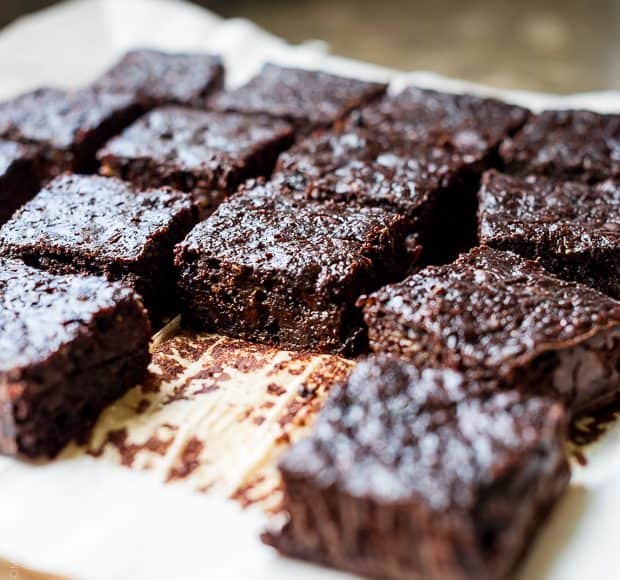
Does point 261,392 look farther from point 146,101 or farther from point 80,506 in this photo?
point 146,101

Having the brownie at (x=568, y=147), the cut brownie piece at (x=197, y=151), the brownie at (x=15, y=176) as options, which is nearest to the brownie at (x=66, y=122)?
the brownie at (x=15, y=176)

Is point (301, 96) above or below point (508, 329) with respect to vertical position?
above

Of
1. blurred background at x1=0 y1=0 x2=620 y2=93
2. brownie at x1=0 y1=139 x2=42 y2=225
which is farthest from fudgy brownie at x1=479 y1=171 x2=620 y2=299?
blurred background at x1=0 y1=0 x2=620 y2=93

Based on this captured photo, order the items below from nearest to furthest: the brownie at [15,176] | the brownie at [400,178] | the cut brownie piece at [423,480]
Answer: the cut brownie piece at [423,480], the brownie at [400,178], the brownie at [15,176]

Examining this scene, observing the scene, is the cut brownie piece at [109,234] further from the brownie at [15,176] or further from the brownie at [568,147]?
the brownie at [568,147]

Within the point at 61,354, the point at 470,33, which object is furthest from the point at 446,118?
the point at 470,33

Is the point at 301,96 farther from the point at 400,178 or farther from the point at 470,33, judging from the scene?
the point at 470,33
